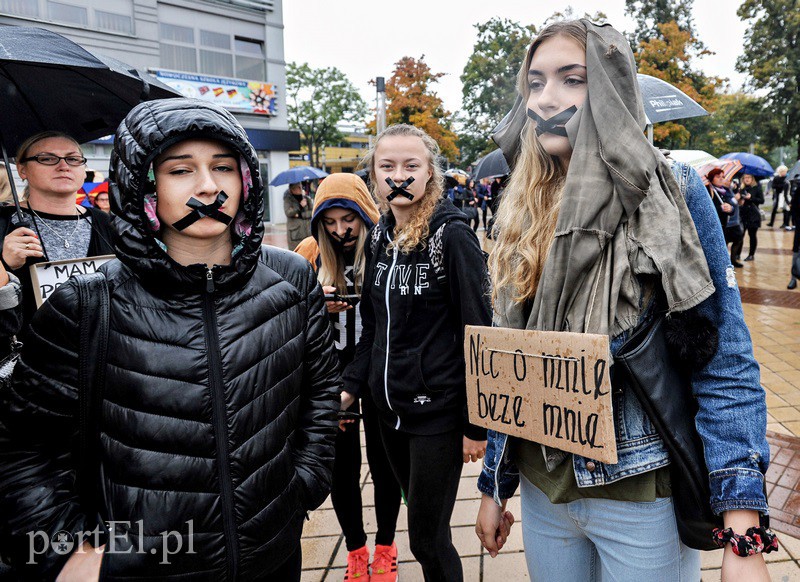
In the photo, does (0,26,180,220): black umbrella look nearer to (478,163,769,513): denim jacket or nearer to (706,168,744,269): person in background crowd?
(478,163,769,513): denim jacket

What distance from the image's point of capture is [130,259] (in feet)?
4.64

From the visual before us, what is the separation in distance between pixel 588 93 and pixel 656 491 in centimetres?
99

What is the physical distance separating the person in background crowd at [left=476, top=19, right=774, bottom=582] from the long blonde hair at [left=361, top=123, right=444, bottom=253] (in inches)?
31.9

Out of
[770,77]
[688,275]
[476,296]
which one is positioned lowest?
[476,296]

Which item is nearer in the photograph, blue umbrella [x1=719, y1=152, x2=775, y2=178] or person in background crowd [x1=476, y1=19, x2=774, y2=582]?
person in background crowd [x1=476, y1=19, x2=774, y2=582]

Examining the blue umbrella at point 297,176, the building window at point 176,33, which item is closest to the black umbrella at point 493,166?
the blue umbrella at point 297,176

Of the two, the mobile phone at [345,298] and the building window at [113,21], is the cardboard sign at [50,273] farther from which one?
the building window at [113,21]

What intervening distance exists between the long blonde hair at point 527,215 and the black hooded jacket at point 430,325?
46 centimetres

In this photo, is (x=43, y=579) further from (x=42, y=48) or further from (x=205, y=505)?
(x=42, y=48)

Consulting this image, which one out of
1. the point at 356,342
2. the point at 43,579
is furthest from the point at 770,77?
the point at 43,579

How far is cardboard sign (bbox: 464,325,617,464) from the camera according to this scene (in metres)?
1.27

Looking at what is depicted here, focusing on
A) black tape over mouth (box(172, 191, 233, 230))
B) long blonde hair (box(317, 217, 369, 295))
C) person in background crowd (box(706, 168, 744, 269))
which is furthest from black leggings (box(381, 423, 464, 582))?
person in background crowd (box(706, 168, 744, 269))

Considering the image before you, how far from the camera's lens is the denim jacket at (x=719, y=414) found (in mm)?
1196

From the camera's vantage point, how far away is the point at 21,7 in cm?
1939
